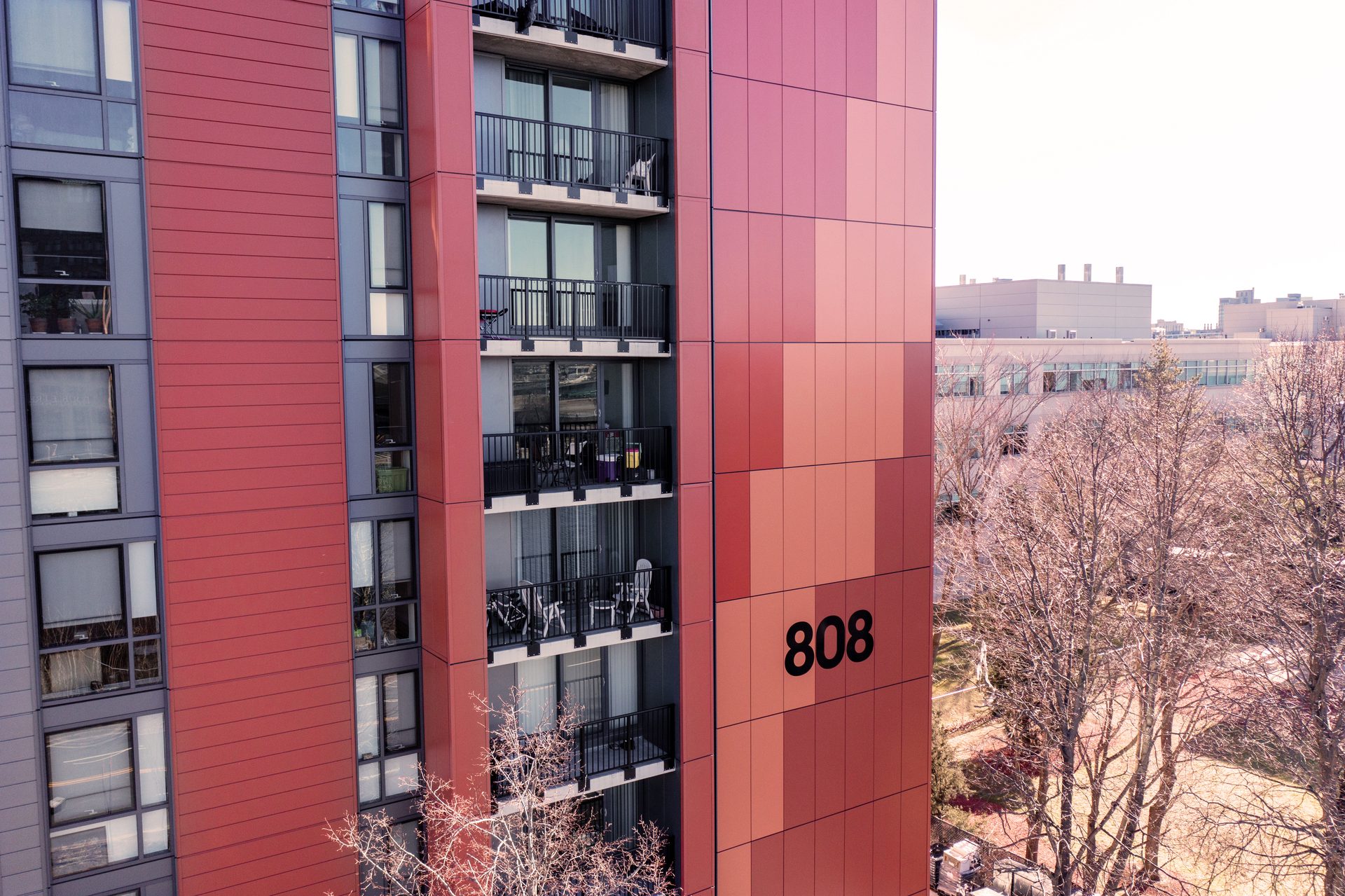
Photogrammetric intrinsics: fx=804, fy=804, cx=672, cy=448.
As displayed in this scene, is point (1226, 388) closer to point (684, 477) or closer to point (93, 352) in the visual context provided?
point (684, 477)

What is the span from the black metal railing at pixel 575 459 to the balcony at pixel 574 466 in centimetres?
1

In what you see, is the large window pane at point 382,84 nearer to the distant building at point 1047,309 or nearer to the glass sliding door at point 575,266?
the glass sliding door at point 575,266

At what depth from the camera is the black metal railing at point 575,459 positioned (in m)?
12.7

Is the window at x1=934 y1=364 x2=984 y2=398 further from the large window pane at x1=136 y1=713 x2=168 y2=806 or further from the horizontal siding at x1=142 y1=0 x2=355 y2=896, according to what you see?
the large window pane at x1=136 y1=713 x2=168 y2=806

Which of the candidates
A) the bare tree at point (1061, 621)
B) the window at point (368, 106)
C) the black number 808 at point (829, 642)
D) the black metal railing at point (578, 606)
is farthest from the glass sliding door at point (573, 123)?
the bare tree at point (1061, 621)

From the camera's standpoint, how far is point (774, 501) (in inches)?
564

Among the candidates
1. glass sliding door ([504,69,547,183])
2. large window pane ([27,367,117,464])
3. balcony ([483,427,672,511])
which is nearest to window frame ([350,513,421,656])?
balcony ([483,427,672,511])

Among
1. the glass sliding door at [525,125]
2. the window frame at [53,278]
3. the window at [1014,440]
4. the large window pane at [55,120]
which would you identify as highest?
the glass sliding door at [525,125]

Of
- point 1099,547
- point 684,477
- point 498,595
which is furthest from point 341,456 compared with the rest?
point 1099,547

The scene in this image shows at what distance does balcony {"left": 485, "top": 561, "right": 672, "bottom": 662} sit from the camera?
1248cm

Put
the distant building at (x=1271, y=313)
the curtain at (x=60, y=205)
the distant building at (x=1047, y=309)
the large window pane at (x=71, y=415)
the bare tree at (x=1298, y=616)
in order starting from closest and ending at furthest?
the curtain at (x=60, y=205) → the large window pane at (x=71, y=415) → the bare tree at (x=1298, y=616) → the distant building at (x=1047, y=309) → the distant building at (x=1271, y=313)

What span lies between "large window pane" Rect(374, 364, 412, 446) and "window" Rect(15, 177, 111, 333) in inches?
139

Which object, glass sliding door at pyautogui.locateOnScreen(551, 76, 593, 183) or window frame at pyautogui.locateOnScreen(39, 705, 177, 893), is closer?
window frame at pyautogui.locateOnScreen(39, 705, 177, 893)

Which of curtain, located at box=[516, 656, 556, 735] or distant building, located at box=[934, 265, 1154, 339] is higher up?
distant building, located at box=[934, 265, 1154, 339]
